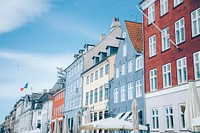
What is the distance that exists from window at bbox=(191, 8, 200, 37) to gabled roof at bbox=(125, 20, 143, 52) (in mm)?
8655

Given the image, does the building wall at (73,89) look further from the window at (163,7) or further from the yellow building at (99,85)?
the window at (163,7)

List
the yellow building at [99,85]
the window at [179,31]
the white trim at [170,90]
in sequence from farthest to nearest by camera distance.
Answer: the yellow building at [99,85]
the window at [179,31]
the white trim at [170,90]

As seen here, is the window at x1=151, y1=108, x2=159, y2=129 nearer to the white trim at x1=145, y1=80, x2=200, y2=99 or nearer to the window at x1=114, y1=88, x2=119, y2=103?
the white trim at x1=145, y1=80, x2=200, y2=99

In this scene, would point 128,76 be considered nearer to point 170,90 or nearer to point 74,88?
point 170,90

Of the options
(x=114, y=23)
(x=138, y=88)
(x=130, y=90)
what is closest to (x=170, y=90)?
(x=138, y=88)

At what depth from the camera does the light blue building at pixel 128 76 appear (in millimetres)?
25328

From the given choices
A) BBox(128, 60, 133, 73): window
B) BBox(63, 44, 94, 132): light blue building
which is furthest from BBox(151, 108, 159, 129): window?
BBox(63, 44, 94, 132): light blue building

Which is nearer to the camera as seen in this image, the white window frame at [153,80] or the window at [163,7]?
the window at [163,7]

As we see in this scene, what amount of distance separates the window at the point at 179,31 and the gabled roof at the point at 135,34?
6772mm

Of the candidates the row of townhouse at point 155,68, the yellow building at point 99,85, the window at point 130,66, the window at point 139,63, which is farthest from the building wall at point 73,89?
the window at point 139,63

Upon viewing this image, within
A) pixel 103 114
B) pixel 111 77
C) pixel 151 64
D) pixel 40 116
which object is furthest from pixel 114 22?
pixel 40 116

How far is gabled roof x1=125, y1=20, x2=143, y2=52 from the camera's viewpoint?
27.4 metres

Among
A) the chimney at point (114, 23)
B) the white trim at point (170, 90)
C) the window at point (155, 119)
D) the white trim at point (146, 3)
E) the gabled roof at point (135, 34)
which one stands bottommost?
the window at point (155, 119)

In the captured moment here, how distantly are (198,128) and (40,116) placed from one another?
6685 cm
